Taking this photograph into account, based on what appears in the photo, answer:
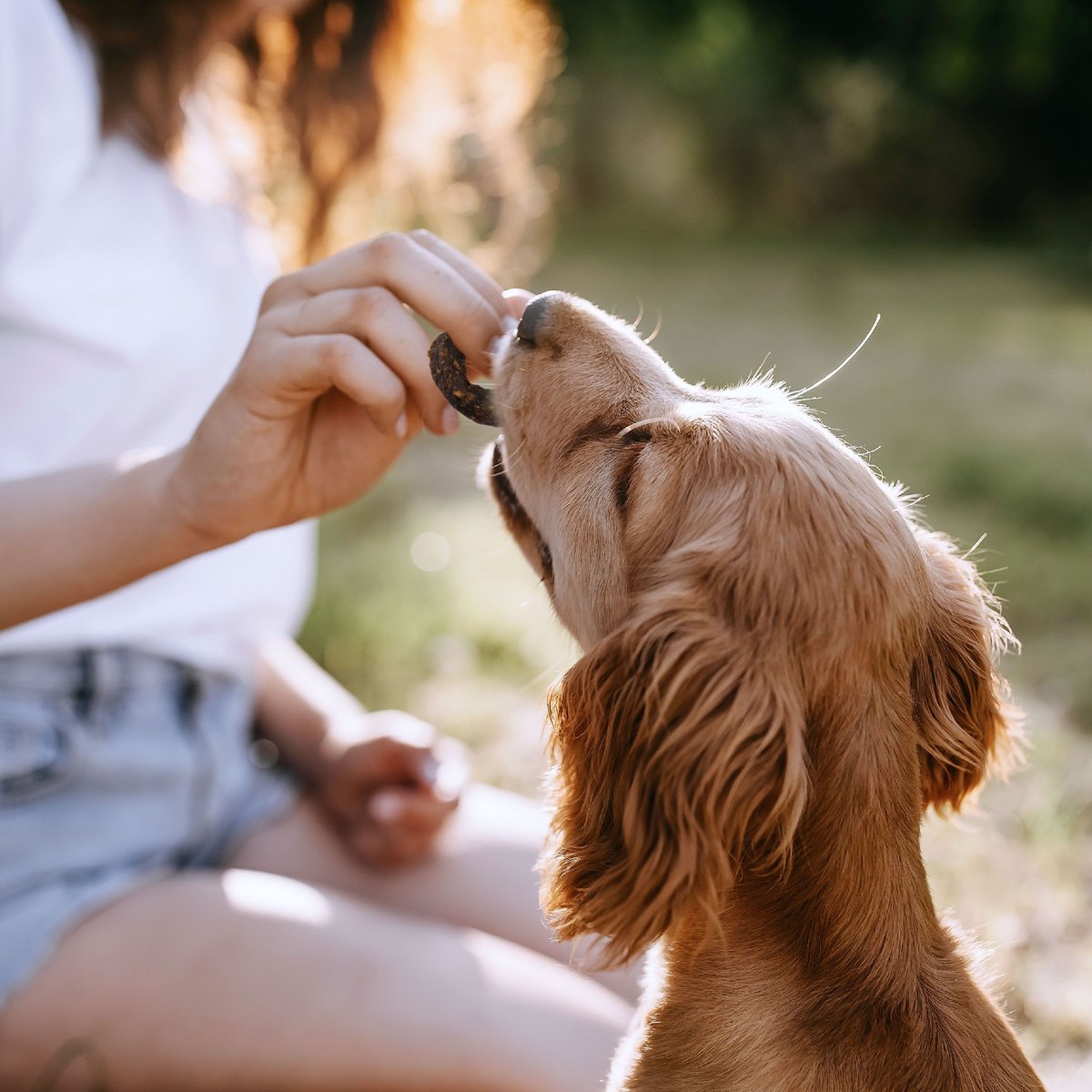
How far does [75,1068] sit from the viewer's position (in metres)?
1.99

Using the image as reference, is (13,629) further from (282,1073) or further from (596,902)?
(596,902)

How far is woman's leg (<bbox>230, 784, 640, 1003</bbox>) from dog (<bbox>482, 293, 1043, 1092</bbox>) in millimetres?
661

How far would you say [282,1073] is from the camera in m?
2.02

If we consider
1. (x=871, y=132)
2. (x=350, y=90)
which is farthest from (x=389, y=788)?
(x=871, y=132)

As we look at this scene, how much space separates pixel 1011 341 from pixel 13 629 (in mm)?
9467

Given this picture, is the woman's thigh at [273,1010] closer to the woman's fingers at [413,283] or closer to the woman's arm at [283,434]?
the woman's arm at [283,434]

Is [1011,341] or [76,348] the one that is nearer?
[76,348]

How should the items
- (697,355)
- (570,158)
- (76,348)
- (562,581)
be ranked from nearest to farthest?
(562,581), (76,348), (697,355), (570,158)

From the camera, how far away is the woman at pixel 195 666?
1.93 m

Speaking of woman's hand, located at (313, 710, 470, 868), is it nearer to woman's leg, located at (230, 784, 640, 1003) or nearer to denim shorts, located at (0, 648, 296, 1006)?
woman's leg, located at (230, 784, 640, 1003)

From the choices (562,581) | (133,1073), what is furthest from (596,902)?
(133,1073)

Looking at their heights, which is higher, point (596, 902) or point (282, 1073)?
point (596, 902)

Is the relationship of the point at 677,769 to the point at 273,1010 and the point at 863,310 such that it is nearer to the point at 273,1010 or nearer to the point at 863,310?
the point at 273,1010

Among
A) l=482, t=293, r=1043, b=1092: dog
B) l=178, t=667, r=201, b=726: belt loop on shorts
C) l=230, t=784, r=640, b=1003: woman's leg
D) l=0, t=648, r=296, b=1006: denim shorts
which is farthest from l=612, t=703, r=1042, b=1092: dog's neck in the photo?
l=178, t=667, r=201, b=726: belt loop on shorts
